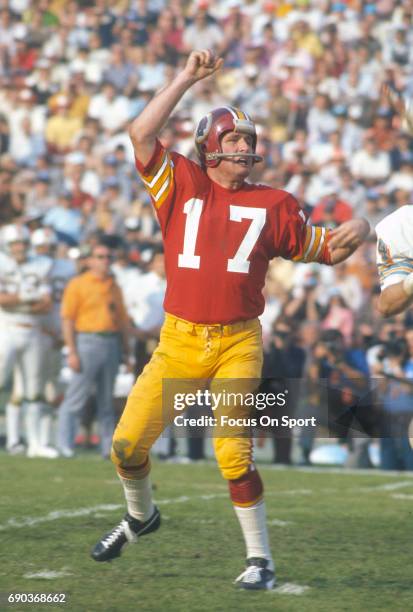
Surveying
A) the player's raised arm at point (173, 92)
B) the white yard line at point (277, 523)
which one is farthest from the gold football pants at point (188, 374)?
the white yard line at point (277, 523)

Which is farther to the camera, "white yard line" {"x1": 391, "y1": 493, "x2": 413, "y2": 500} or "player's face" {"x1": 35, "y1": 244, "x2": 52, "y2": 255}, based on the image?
"player's face" {"x1": 35, "y1": 244, "x2": 52, "y2": 255}

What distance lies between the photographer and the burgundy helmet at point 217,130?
19.0ft

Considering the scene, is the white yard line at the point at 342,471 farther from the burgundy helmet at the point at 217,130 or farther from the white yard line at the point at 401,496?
the burgundy helmet at the point at 217,130

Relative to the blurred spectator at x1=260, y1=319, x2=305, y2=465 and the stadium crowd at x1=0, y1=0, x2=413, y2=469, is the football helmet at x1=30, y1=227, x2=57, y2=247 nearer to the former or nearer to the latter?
the stadium crowd at x1=0, y1=0, x2=413, y2=469

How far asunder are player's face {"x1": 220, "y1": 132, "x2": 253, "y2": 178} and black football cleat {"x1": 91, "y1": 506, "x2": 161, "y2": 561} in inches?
65.0

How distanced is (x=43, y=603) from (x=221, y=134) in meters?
2.20

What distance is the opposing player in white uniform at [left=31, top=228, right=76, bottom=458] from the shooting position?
37.2 feet

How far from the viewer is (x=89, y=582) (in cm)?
559

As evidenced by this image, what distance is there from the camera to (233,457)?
551cm

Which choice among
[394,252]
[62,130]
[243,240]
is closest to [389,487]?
[243,240]

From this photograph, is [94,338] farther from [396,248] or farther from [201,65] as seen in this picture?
[396,248]

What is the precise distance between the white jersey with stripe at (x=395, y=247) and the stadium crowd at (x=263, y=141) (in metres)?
5.23

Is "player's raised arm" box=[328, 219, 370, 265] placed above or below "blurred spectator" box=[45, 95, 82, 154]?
below

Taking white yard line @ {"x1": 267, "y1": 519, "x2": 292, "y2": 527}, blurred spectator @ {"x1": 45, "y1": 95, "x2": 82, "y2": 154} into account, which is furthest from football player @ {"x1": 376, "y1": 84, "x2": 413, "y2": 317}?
blurred spectator @ {"x1": 45, "y1": 95, "x2": 82, "y2": 154}
